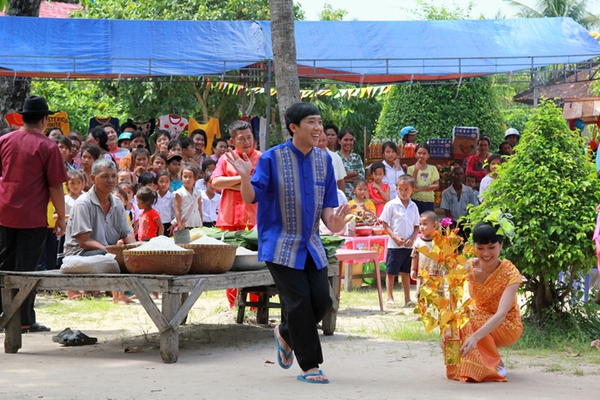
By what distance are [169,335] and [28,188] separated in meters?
2.13

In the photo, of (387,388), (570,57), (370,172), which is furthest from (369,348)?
(570,57)

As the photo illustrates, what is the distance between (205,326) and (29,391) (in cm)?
328

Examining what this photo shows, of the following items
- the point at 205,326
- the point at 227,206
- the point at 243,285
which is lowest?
the point at 205,326

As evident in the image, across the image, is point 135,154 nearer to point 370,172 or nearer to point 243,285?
point 370,172

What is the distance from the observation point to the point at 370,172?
43.5ft

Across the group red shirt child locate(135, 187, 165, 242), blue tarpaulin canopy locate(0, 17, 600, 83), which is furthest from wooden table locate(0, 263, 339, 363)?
blue tarpaulin canopy locate(0, 17, 600, 83)

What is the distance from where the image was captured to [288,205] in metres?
5.95

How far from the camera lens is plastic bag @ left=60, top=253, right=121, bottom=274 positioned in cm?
699

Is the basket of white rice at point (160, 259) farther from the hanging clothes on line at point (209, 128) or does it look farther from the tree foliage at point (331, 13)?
the tree foliage at point (331, 13)

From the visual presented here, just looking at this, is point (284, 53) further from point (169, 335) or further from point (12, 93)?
point (12, 93)

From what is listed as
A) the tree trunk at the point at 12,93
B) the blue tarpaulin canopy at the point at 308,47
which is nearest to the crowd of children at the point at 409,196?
the blue tarpaulin canopy at the point at 308,47

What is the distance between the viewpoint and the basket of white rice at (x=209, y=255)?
7.10m

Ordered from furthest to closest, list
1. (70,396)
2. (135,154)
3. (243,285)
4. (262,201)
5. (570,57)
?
(570,57) < (135,154) < (243,285) < (262,201) < (70,396)

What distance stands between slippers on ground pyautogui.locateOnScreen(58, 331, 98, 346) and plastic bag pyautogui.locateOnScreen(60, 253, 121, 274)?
68cm
